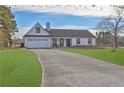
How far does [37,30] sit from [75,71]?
1487mm

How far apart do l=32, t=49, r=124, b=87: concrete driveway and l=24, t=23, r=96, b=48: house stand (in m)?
0.23

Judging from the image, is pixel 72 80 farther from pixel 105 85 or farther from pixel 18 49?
pixel 18 49

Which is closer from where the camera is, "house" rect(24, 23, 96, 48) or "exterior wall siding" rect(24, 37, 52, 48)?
"house" rect(24, 23, 96, 48)

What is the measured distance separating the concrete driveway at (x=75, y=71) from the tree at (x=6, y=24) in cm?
89

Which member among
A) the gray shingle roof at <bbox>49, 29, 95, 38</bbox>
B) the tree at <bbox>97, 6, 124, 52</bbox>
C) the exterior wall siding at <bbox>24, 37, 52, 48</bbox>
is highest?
the tree at <bbox>97, 6, 124, 52</bbox>

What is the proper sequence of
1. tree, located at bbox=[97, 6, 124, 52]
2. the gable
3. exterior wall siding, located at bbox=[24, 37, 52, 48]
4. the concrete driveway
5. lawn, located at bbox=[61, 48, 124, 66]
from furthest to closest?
1. lawn, located at bbox=[61, 48, 124, 66]
2. exterior wall siding, located at bbox=[24, 37, 52, 48]
3. the gable
4. tree, located at bbox=[97, 6, 124, 52]
5. the concrete driveway

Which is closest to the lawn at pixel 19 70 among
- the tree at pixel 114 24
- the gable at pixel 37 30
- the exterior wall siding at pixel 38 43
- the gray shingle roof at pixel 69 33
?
the exterior wall siding at pixel 38 43

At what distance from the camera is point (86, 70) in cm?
1002

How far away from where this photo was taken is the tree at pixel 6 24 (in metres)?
9.76

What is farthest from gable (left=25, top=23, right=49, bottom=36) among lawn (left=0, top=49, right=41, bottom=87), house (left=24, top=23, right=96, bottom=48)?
lawn (left=0, top=49, right=41, bottom=87)

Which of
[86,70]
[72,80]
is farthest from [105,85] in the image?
[86,70]

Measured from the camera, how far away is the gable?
33.0 feet

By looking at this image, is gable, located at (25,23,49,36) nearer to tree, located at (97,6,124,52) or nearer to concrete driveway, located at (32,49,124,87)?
concrete driveway, located at (32,49,124,87)

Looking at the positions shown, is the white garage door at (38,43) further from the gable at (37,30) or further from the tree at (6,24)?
the tree at (6,24)
